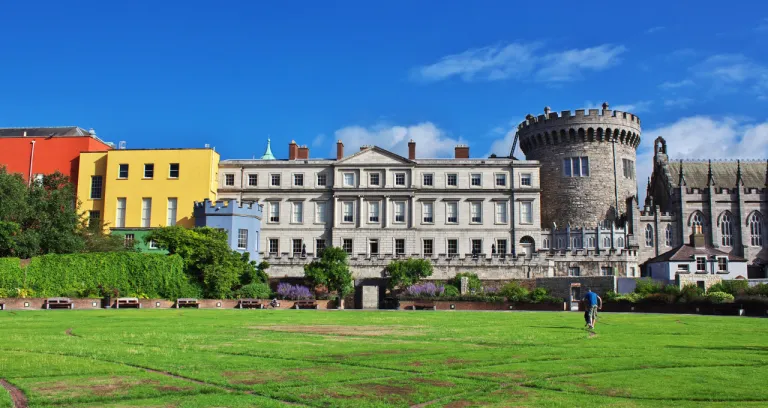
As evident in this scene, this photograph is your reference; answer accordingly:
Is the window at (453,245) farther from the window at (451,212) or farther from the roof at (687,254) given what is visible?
the roof at (687,254)

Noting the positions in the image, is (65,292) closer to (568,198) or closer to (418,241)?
(418,241)

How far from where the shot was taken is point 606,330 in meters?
22.1

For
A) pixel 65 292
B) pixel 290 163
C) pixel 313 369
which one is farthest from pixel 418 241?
pixel 313 369

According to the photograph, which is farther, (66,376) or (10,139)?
(10,139)

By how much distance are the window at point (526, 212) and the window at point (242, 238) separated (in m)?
23.4

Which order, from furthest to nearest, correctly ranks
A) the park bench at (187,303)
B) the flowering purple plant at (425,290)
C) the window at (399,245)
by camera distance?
the window at (399,245) → the flowering purple plant at (425,290) → the park bench at (187,303)

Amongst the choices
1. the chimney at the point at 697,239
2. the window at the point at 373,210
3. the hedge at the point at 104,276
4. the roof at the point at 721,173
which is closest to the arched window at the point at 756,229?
the roof at the point at 721,173

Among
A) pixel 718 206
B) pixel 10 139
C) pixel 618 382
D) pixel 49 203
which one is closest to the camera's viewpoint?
pixel 618 382

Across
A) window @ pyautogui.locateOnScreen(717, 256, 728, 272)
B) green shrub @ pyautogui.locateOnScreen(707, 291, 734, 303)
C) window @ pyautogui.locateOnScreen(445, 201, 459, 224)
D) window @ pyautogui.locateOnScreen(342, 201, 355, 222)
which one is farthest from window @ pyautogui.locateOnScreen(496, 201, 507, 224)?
green shrub @ pyautogui.locateOnScreen(707, 291, 734, 303)

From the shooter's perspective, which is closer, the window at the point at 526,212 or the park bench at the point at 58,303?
the park bench at the point at 58,303

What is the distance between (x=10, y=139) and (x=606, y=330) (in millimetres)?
53239

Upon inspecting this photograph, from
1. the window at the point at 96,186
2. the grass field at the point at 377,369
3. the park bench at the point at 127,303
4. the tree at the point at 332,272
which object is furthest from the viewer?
the window at the point at 96,186

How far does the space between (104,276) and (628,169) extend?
150 ft

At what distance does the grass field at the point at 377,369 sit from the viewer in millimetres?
9734
